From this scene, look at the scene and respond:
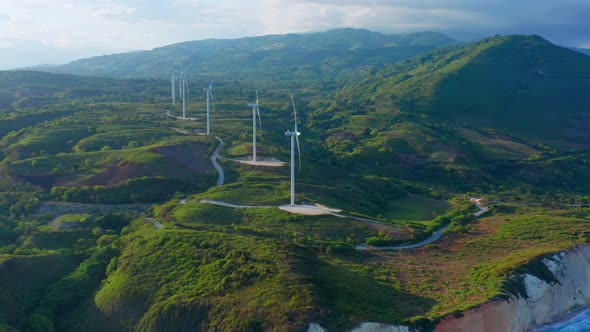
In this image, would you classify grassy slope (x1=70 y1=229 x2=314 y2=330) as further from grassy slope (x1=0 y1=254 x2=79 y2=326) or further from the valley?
grassy slope (x1=0 y1=254 x2=79 y2=326)

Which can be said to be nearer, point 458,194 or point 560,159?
point 458,194

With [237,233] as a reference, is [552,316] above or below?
below

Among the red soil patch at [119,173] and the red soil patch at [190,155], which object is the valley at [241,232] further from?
the red soil patch at [190,155]

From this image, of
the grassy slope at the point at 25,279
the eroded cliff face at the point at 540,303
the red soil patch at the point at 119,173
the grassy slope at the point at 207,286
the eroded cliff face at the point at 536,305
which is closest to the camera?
the grassy slope at the point at 207,286

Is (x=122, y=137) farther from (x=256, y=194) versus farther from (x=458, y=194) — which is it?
(x=458, y=194)

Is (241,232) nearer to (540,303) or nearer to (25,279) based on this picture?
(25,279)

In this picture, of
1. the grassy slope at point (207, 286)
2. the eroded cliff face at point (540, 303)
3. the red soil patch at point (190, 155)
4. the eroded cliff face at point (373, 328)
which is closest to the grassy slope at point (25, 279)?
the grassy slope at point (207, 286)

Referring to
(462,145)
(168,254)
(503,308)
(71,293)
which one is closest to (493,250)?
(503,308)

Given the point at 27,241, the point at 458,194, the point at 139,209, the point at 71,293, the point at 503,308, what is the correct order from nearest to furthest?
the point at 503,308 → the point at 71,293 → the point at 27,241 → the point at 139,209 → the point at 458,194

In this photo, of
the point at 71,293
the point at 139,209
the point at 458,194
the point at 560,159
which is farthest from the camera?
the point at 560,159
